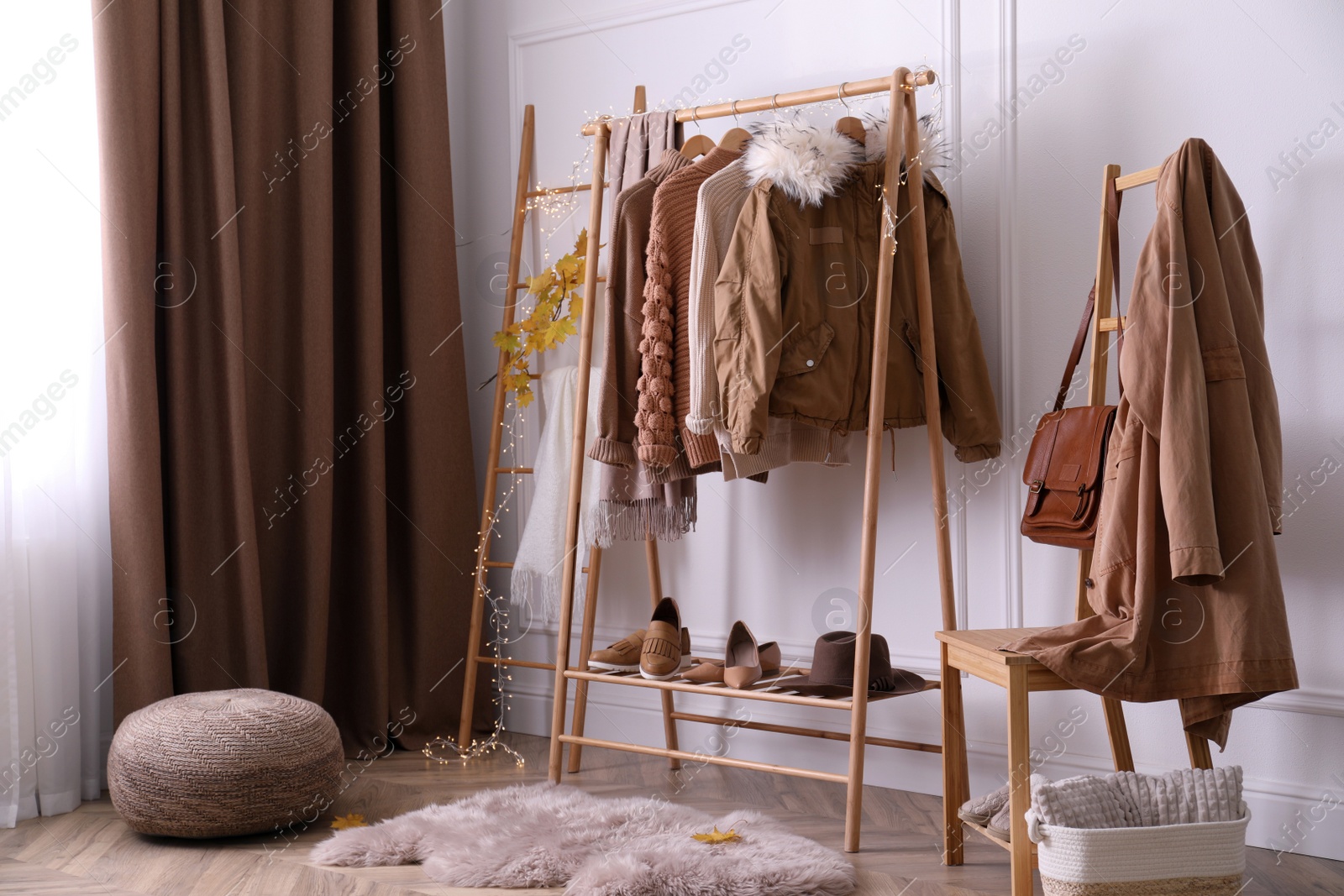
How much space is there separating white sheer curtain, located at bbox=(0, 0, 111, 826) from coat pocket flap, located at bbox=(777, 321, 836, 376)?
60.3 inches

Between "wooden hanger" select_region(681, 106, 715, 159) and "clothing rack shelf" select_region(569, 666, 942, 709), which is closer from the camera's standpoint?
"clothing rack shelf" select_region(569, 666, 942, 709)

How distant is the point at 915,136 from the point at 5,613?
2.28 metres

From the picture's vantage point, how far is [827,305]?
2477 mm

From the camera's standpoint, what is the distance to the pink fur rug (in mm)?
2072

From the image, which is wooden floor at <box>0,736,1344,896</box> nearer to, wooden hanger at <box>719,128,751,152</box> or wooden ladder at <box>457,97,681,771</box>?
wooden ladder at <box>457,97,681,771</box>

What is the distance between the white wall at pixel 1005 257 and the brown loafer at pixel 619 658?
371 millimetres

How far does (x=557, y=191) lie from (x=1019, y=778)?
209cm

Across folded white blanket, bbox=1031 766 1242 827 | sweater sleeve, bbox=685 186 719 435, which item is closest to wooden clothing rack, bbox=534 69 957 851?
sweater sleeve, bbox=685 186 719 435

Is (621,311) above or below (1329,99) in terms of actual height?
below

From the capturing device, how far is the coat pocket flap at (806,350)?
7.96 ft

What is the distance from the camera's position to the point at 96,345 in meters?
2.68

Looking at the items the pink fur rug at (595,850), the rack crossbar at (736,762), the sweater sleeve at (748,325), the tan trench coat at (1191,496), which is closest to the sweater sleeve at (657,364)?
the sweater sleeve at (748,325)

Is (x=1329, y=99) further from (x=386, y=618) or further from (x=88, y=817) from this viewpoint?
(x=88, y=817)

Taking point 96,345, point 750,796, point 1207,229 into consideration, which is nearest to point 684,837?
point 750,796
